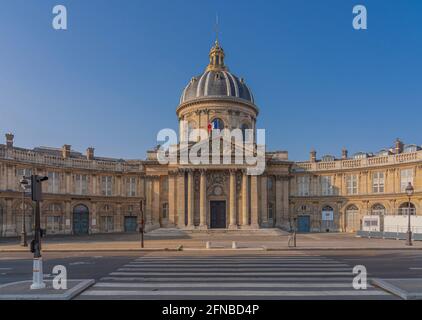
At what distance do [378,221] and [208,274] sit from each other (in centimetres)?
3494

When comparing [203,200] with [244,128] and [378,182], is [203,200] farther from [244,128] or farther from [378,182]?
[378,182]

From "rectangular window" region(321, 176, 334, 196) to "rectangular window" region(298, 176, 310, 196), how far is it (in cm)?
242

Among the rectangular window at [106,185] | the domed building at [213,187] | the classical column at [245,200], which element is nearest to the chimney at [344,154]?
the domed building at [213,187]

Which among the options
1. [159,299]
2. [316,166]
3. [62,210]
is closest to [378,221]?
[316,166]

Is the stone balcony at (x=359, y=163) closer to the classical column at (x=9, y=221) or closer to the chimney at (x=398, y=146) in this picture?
the chimney at (x=398, y=146)

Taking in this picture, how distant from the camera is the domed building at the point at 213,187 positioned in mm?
46375

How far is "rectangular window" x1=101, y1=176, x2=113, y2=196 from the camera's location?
54.0 metres

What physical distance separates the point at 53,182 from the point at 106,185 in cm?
820

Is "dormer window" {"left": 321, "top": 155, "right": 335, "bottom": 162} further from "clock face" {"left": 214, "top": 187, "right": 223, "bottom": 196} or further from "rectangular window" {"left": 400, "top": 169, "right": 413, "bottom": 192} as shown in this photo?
"clock face" {"left": 214, "top": 187, "right": 223, "bottom": 196}

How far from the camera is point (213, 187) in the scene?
1940 inches

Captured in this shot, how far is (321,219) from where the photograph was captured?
55.1 metres

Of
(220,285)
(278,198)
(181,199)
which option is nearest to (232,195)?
(181,199)

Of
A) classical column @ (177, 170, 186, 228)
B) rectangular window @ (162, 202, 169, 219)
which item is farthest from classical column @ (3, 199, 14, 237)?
classical column @ (177, 170, 186, 228)

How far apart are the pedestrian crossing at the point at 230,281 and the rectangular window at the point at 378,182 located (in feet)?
121
